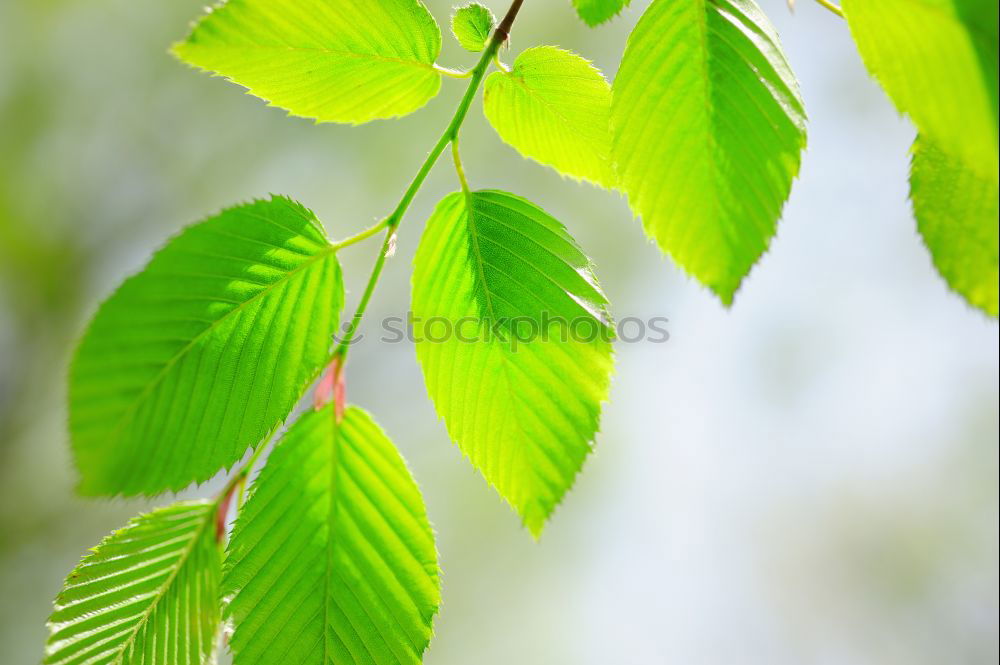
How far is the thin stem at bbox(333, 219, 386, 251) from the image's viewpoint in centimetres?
48

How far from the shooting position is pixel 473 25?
0.48 metres

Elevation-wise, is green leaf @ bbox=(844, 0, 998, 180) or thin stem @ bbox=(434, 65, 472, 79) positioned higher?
thin stem @ bbox=(434, 65, 472, 79)

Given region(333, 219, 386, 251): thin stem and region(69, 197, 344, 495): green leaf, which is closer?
region(69, 197, 344, 495): green leaf

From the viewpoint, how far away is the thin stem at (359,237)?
1.57 ft

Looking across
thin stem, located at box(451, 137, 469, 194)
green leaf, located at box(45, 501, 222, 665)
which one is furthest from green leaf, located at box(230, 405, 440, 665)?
thin stem, located at box(451, 137, 469, 194)

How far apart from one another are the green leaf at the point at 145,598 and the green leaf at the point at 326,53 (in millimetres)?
319

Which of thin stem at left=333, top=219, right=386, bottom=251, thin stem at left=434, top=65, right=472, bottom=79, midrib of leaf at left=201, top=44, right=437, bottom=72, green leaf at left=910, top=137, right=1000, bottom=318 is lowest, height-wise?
green leaf at left=910, top=137, right=1000, bottom=318

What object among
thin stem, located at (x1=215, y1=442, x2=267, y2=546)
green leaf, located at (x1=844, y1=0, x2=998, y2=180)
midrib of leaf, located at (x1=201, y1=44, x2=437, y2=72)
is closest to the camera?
green leaf, located at (x1=844, y1=0, x2=998, y2=180)

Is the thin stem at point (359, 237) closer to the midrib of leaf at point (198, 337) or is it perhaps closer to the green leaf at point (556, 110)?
the midrib of leaf at point (198, 337)

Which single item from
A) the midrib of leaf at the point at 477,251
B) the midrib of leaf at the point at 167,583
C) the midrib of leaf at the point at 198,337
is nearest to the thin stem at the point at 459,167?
the midrib of leaf at the point at 477,251

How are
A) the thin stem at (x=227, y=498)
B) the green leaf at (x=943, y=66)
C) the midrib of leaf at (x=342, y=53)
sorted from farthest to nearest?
the thin stem at (x=227, y=498) → the midrib of leaf at (x=342, y=53) → the green leaf at (x=943, y=66)

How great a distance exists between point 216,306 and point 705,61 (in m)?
0.32

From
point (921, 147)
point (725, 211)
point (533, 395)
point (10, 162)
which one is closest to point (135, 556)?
point (533, 395)

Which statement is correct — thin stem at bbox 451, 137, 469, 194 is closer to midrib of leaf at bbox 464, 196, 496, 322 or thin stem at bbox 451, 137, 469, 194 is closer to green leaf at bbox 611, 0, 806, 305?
midrib of leaf at bbox 464, 196, 496, 322
